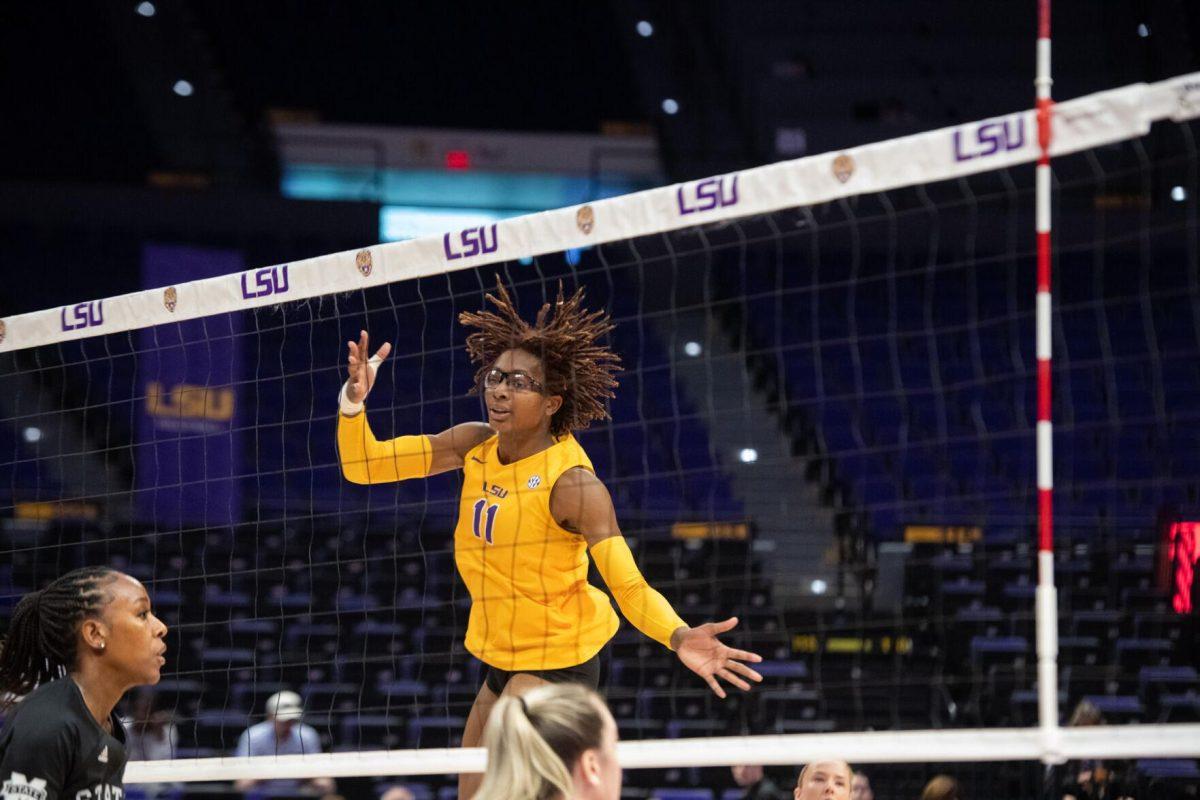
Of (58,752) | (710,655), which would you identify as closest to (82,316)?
(58,752)

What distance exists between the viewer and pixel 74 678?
412 centimetres

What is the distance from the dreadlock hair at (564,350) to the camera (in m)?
5.46

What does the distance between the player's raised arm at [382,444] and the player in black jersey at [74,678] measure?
5.02ft

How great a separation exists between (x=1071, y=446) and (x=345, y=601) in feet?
24.5

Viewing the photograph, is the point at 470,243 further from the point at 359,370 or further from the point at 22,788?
the point at 22,788

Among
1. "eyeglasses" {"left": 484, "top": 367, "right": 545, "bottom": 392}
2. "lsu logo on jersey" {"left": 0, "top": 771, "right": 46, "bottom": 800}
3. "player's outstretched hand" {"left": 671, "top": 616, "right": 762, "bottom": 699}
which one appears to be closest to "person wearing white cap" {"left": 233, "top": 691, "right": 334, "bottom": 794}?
"eyeglasses" {"left": 484, "top": 367, "right": 545, "bottom": 392}

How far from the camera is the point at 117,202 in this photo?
18.8m

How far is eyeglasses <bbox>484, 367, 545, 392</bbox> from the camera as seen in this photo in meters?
5.34

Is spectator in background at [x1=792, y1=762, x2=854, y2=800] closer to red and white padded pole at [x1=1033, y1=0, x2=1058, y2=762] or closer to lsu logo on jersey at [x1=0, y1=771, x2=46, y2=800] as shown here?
red and white padded pole at [x1=1033, y1=0, x2=1058, y2=762]

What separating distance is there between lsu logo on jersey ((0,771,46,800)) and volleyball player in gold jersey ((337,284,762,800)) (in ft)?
5.91

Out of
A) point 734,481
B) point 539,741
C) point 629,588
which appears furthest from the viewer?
point 734,481

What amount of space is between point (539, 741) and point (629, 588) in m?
2.29

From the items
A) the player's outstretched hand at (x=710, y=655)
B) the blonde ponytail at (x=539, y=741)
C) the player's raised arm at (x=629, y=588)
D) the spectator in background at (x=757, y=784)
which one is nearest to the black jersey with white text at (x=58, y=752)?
the blonde ponytail at (x=539, y=741)

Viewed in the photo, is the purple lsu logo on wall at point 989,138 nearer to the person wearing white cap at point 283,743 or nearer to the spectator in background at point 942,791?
the spectator in background at point 942,791
